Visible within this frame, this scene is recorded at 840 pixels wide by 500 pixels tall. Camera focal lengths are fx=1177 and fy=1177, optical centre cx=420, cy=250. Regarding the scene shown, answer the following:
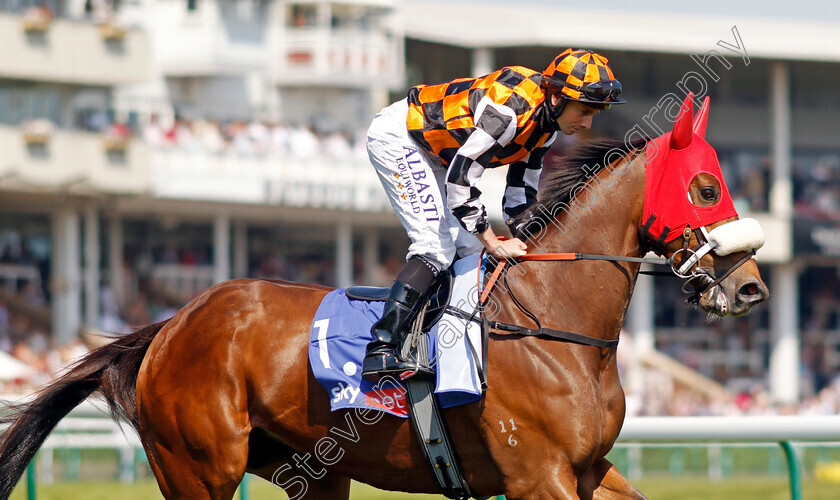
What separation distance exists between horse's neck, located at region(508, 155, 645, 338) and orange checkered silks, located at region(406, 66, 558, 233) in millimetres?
288

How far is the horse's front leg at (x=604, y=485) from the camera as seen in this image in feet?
13.5

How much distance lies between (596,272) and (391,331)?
2.41ft

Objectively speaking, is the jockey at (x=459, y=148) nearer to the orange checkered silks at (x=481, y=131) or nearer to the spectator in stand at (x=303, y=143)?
the orange checkered silks at (x=481, y=131)

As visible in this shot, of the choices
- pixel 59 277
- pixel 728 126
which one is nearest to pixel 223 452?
pixel 59 277

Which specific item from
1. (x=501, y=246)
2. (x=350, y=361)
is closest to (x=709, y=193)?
(x=501, y=246)

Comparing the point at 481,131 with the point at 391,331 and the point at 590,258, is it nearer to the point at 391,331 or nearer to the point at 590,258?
the point at 590,258

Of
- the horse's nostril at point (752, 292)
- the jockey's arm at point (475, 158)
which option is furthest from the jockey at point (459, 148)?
the horse's nostril at point (752, 292)

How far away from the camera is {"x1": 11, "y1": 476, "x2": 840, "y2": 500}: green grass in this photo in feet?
24.5

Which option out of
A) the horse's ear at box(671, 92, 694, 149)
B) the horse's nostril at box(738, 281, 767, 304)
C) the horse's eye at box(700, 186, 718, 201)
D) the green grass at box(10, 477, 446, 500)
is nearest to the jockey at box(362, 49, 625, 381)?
the horse's ear at box(671, 92, 694, 149)

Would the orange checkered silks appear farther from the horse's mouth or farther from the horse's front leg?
the horse's front leg

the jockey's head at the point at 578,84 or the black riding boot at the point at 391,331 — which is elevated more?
the jockey's head at the point at 578,84

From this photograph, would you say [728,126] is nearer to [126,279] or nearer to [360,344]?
[126,279]

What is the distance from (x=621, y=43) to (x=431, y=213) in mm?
18409

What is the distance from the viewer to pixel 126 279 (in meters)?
19.1
